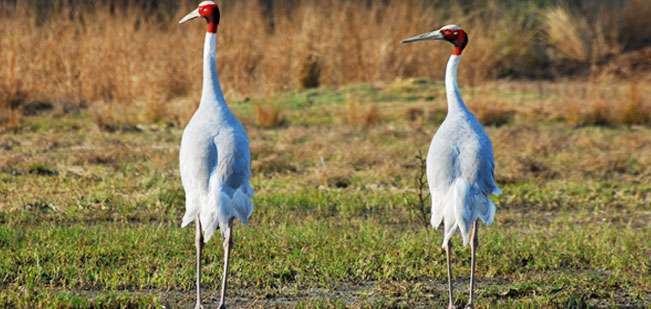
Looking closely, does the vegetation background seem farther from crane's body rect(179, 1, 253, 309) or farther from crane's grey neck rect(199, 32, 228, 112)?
crane's grey neck rect(199, 32, 228, 112)

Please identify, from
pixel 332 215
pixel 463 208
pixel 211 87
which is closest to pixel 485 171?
pixel 463 208

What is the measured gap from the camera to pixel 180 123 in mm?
13133

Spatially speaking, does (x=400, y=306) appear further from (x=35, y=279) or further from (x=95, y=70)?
(x=95, y=70)

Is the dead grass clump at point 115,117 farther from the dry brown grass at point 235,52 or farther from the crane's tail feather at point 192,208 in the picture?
the crane's tail feather at point 192,208

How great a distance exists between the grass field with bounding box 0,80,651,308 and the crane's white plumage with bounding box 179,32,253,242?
59 cm

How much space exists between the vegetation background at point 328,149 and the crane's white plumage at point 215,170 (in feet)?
1.91

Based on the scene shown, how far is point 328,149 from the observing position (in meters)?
11.2

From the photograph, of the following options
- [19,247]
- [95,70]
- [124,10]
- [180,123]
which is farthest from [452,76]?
[124,10]

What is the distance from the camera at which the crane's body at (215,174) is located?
17.9 ft

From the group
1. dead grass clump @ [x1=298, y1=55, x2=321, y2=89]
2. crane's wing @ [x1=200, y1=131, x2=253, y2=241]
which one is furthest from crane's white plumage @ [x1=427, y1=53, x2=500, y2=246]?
dead grass clump @ [x1=298, y1=55, x2=321, y2=89]

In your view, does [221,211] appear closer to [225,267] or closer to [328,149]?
[225,267]

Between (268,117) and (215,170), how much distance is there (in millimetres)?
7586

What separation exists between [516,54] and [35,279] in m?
12.7

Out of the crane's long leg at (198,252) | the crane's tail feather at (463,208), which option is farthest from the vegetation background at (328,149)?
the crane's tail feather at (463,208)
